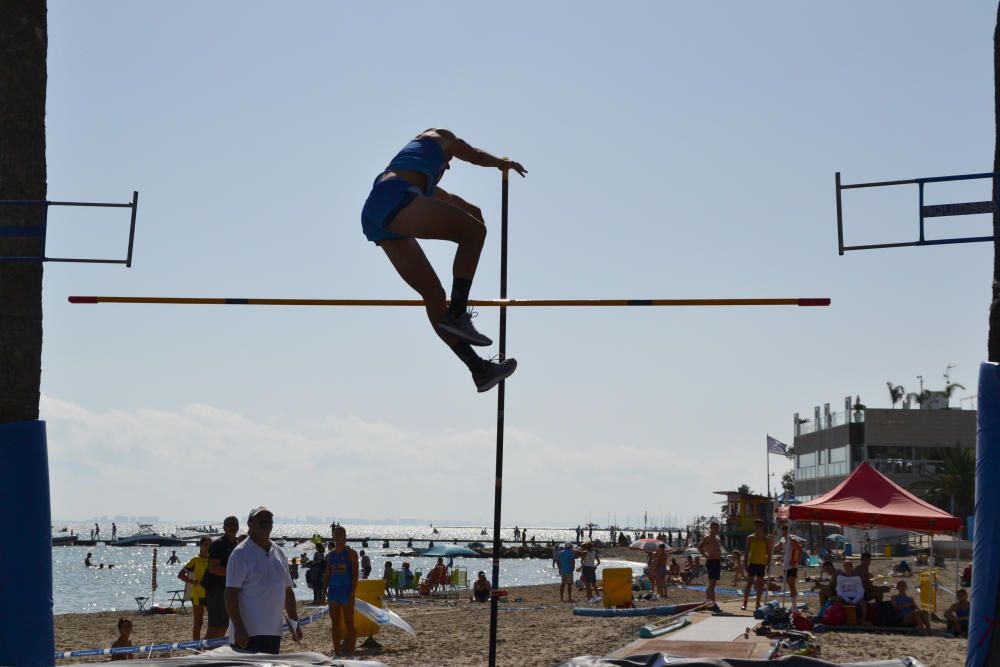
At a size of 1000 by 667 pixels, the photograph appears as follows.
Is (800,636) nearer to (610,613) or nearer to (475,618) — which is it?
(610,613)

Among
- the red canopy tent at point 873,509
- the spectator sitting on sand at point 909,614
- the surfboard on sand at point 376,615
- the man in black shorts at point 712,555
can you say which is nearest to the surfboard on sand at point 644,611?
the man in black shorts at point 712,555

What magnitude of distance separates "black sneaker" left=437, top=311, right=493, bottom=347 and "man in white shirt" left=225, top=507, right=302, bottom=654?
1.37 metres

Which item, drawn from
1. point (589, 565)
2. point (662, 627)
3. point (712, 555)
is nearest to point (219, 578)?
point (662, 627)

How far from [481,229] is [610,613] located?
1066 centimetres

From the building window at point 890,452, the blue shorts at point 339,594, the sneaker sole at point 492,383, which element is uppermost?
the sneaker sole at point 492,383

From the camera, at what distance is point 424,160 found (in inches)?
220

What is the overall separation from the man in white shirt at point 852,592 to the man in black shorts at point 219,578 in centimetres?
700

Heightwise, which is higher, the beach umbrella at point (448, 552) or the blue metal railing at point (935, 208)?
the blue metal railing at point (935, 208)

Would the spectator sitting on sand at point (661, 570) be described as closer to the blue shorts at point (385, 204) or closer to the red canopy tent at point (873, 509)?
the red canopy tent at point (873, 509)

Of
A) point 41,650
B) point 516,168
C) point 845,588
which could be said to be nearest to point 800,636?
point 845,588

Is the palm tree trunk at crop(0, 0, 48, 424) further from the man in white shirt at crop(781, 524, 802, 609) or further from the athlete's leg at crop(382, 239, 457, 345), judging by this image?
the man in white shirt at crop(781, 524, 802, 609)

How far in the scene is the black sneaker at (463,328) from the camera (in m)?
5.65

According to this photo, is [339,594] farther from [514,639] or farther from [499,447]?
[499,447]

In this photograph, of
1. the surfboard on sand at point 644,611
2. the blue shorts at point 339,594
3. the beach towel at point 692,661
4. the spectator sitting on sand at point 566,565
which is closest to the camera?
the beach towel at point 692,661
